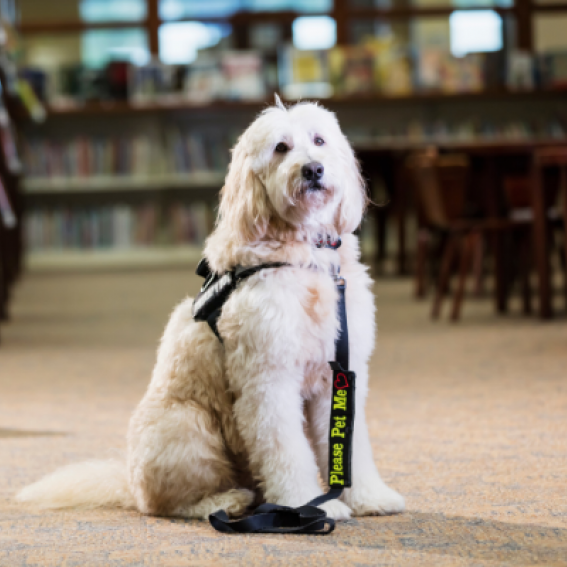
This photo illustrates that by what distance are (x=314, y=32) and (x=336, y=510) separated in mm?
7551

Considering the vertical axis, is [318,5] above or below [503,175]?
above

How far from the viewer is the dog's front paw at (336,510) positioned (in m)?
1.74

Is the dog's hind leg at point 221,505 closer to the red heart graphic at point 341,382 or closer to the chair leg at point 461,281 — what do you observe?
the red heart graphic at point 341,382

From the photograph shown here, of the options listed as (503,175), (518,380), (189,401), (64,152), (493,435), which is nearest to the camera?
(189,401)

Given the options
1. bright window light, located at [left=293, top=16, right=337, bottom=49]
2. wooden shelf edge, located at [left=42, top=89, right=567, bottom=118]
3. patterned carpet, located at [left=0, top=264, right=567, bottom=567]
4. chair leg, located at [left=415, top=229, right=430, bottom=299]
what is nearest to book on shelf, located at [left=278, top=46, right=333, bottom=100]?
wooden shelf edge, located at [left=42, top=89, right=567, bottom=118]

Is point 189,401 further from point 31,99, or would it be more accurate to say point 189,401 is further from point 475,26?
point 475,26

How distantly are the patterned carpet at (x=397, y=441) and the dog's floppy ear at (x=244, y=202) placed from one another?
1.87ft

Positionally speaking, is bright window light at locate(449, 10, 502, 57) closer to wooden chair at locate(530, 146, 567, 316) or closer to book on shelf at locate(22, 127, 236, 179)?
book on shelf at locate(22, 127, 236, 179)

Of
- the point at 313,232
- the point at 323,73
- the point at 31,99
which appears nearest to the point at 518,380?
the point at 313,232

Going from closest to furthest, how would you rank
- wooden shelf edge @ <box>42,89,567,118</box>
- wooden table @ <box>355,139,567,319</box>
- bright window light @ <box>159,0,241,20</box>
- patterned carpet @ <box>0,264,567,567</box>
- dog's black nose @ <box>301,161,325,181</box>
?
patterned carpet @ <box>0,264,567,567</box>
dog's black nose @ <box>301,161,325,181</box>
wooden table @ <box>355,139,567,319</box>
wooden shelf edge @ <box>42,89,567,118</box>
bright window light @ <box>159,0,241,20</box>

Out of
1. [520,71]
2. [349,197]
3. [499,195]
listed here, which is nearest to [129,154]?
[520,71]

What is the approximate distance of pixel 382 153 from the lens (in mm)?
6965

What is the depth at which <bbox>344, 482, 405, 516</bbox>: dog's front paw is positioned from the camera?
1.81 meters

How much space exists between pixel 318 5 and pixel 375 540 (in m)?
7.67
